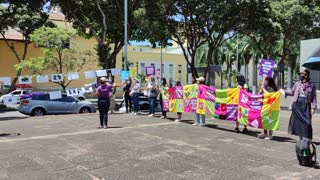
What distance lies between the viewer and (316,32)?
31.0 metres

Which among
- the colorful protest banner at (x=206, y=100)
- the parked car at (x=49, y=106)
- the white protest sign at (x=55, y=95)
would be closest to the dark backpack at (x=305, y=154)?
the colorful protest banner at (x=206, y=100)

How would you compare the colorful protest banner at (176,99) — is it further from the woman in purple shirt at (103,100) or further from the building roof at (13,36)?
the building roof at (13,36)

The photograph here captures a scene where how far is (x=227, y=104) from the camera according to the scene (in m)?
12.9

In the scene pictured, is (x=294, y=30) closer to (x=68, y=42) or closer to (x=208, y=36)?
(x=208, y=36)

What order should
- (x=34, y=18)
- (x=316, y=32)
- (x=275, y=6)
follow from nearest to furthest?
(x=275, y=6)
(x=316, y=32)
(x=34, y=18)

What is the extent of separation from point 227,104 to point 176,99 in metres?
3.07

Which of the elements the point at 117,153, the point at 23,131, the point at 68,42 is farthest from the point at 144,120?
the point at 68,42

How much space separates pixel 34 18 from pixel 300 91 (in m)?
33.4

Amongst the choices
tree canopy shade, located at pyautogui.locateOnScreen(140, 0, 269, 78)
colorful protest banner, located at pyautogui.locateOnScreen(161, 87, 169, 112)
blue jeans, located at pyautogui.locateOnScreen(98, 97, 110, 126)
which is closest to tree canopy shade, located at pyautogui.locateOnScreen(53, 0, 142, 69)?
tree canopy shade, located at pyautogui.locateOnScreen(140, 0, 269, 78)

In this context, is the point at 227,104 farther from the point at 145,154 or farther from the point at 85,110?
the point at 85,110

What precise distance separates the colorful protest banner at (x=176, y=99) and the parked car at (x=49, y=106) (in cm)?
828

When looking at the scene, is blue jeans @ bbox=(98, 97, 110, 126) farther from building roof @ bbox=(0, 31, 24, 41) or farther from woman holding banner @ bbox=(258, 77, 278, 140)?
building roof @ bbox=(0, 31, 24, 41)

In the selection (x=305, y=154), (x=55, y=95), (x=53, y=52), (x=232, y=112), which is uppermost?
(x=53, y=52)

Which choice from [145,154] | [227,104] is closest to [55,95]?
[227,104]
